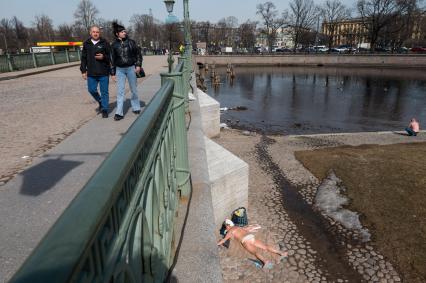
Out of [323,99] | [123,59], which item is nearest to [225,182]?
[123,59]

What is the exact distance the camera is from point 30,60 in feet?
69.6

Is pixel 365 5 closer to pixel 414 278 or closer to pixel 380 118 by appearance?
pixel 380 118

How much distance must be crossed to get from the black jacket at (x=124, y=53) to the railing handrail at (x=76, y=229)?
5595mm

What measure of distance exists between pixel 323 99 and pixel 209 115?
83.7 feet

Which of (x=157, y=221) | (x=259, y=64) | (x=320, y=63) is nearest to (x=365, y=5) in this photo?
(x=320, y=63)

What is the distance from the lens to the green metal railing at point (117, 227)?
0.68m

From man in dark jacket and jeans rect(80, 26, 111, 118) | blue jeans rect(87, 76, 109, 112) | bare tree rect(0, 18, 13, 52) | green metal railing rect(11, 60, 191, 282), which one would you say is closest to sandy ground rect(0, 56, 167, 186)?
blue jeans rect(87, 76, 109, 112)

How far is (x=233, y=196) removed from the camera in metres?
7.48

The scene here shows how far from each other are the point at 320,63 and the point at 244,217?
66.2m

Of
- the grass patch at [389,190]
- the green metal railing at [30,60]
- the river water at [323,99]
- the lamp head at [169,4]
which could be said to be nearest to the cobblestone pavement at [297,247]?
the grass patch at [389,190]

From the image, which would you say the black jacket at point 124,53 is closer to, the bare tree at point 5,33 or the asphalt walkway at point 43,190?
the asphalt walkway at point 43,190

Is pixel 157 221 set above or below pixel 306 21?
below

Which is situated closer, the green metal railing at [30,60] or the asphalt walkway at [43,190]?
the asphalt walkway at [43,190]

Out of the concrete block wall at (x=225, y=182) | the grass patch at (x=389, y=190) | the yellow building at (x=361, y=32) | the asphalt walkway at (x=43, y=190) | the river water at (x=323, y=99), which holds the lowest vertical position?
the river water at (x=323, y=99)
